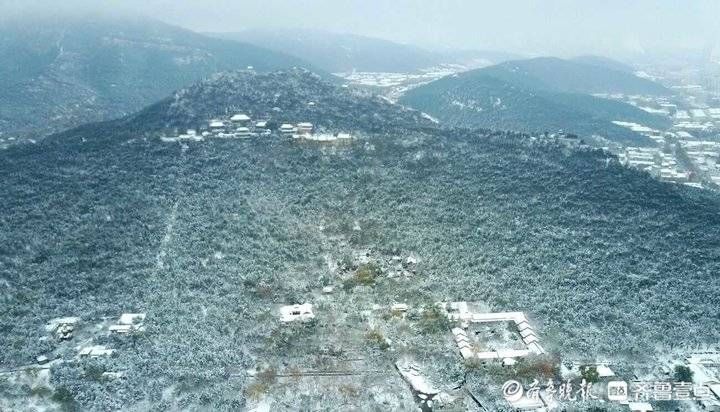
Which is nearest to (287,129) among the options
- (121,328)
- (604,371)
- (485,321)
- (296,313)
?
(296,313)

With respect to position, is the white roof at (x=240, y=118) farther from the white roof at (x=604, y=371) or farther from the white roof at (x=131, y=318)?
the white roof at (x=604, y=371)

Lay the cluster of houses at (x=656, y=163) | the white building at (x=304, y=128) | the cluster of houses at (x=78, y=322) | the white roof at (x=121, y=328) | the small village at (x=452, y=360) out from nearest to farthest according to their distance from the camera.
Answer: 1. the small village at (x=452, y=360)
2. the cluster of houses at (x=78, y=322)
3. the white roof at (x=121, y=328)
4. the white building at (x=304, y=128)
5. the cluster of houses at (x=656, y=163)

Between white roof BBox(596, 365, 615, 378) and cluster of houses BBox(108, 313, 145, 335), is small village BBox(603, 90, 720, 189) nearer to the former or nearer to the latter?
white roof BBox(596, 365, 615, 378)

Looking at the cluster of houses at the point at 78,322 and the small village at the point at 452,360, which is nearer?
the small village at the point at 452,360

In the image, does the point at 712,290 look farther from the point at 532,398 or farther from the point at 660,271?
the point at 532,398

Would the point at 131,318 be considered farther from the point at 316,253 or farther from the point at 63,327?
the point at 316,253

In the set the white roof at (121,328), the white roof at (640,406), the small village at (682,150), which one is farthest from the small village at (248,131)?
the white roof at (640,406)

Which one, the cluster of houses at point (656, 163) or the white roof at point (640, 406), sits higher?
the cluster of houses at point (656, 163)
